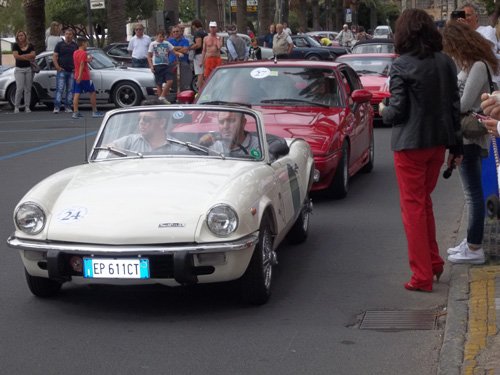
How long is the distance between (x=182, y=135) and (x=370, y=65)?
46.3ft

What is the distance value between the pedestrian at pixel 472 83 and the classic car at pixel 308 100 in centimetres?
328

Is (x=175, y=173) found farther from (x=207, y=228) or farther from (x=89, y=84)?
(x=89, y=84)

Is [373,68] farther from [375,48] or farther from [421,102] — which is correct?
[421,102]

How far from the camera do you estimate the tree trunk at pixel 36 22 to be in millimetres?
29859

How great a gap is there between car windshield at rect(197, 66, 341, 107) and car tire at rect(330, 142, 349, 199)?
78 centimetres

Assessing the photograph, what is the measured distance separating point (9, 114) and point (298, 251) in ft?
56.7

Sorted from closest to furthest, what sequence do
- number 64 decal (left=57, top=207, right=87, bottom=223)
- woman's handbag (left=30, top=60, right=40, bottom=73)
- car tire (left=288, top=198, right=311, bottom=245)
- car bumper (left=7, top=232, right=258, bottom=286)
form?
car bumper (left=7, top=232, right=258, bottom=286) < number 64 decal (left=57, top=207, right=87, bottom=223) < car tire (left=288, top=198, right=311, bottom=245) < woman's handbag (left=30, top=60, right=40, bottom=73)

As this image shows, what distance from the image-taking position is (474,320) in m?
6.24

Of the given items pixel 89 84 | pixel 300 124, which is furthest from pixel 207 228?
pixel 89 84

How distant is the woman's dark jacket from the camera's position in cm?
704

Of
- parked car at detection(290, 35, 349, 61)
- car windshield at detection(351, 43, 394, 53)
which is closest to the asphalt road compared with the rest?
car windshield at detection(351, 43, 394, 53)

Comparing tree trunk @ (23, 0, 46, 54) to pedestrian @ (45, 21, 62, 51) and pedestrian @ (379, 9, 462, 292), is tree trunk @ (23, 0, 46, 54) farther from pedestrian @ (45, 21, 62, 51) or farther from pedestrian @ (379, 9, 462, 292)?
pedestrian @ (379, 9, 462, 292)

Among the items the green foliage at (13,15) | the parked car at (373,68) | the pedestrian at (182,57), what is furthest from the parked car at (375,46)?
the green foliage at (13,15)

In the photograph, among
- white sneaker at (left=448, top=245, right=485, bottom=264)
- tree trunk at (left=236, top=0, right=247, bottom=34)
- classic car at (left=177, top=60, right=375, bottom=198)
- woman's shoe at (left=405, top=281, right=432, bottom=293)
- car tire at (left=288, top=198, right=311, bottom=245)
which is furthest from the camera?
tree trunk at (left=236, top=0, right=247, bottom=34)
